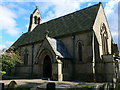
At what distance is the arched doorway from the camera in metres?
24.5

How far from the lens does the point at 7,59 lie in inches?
894

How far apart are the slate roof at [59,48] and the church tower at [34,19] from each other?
1686 cm

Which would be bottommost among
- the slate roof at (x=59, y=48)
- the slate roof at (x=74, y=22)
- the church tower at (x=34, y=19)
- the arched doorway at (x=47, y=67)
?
the arched doorway at (x=47, y=67)

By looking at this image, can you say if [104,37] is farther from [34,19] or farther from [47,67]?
[34,19]

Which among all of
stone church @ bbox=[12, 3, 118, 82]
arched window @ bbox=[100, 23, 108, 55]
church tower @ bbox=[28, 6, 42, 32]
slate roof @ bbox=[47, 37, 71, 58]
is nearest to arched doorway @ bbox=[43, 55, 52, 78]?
stone church @ bbox=[12, 3, 118, 82]

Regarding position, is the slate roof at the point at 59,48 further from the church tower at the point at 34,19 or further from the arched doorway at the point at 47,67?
the church tower at the point at 34,19

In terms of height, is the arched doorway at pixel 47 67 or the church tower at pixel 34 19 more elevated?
the church tower at pixel 34 19

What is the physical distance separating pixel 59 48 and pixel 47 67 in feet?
14.0

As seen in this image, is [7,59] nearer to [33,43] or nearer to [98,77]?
[33,43]

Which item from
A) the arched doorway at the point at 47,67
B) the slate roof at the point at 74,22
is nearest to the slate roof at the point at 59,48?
the slate roof at the point at 74,22

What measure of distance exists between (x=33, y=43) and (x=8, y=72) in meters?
12.1

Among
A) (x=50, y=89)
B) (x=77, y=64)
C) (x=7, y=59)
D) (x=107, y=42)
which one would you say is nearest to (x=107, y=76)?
(x=77, y=64)

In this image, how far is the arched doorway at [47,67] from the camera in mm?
24505

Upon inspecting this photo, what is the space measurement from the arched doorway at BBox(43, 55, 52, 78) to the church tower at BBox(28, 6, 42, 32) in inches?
674
